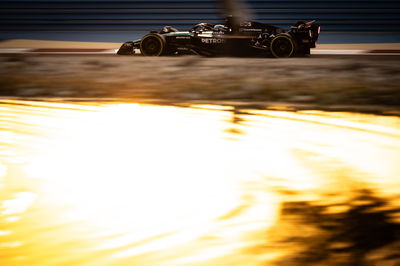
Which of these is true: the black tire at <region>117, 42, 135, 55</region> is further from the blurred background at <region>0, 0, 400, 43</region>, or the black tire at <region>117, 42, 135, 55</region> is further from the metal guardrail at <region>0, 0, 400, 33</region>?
the metal guardrail at <region>0, 0, 400, 33</region>

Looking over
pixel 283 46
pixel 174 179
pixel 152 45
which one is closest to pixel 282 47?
pixel 283 46

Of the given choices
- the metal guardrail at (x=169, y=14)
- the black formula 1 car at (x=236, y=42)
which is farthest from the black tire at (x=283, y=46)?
the metal guardrail at (x=169, y=14)

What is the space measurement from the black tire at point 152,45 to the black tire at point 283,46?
137 cm

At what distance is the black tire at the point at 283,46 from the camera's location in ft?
19.4

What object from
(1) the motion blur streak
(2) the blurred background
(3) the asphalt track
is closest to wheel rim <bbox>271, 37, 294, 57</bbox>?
(3) the asphalt track

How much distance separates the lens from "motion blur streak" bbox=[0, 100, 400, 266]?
1.21 meters

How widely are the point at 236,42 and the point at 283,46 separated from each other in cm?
64

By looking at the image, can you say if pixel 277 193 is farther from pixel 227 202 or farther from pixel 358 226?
pixel 358 226

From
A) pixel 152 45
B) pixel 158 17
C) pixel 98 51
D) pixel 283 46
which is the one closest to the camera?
pixel 283 46

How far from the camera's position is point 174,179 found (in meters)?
1.62

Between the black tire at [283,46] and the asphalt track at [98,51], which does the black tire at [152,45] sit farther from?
the black tire at [283,46]

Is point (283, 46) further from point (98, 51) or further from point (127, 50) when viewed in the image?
point (98, 51)

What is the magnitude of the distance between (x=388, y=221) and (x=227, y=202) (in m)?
0.45

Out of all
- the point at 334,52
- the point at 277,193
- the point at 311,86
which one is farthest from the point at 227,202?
the point at 334,52
